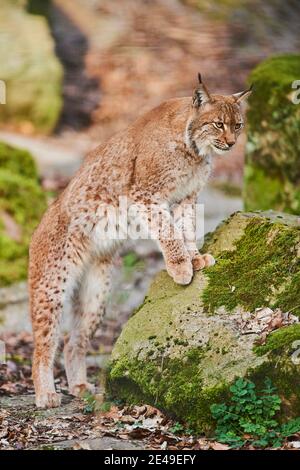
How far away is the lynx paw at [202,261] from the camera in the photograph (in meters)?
5.98

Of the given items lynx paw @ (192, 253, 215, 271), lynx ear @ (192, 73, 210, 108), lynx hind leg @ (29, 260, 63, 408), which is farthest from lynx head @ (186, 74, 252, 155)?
lynx hind leg @ (29, 260, 63, 408)

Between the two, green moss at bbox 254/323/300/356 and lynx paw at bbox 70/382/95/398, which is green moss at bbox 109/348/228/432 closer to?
green moss at bbox 254/323/300/356

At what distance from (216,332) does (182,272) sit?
22.6 inches

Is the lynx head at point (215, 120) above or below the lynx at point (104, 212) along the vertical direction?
above

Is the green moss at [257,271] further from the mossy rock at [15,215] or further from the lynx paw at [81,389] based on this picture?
the mossy rock at [15,215]

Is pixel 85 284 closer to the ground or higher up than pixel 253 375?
higher up

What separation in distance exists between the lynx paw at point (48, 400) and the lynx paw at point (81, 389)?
1.20ft

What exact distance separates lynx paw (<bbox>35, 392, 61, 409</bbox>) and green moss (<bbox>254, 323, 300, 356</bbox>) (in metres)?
1.58

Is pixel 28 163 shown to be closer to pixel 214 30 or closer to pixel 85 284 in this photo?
pixel 85 284

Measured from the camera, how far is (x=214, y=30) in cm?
1706

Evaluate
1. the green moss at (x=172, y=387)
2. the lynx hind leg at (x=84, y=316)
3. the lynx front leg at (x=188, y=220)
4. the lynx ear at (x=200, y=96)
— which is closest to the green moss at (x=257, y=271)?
the lynx front leg at (x=188, y=220)

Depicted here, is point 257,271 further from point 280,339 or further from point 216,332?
point 280,339

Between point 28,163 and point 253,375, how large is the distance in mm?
5726

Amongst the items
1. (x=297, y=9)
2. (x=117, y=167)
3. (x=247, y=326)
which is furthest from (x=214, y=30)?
(x=247, y=326)
